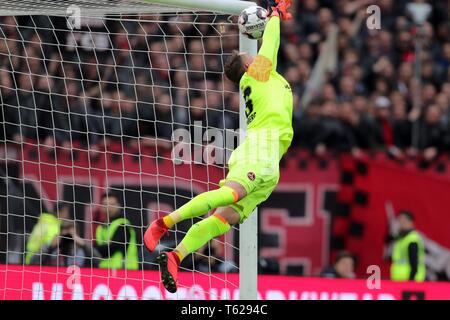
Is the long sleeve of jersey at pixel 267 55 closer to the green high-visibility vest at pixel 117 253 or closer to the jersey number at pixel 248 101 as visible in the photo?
the jersey number at pixel 248 101

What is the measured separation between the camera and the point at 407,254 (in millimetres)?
15172

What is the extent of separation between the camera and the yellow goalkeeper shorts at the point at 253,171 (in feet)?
34.5

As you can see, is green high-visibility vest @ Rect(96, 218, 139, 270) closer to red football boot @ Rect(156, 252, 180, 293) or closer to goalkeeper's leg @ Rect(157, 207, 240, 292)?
goalkeeper's leg @ Rect(157, 207, 240, 292)

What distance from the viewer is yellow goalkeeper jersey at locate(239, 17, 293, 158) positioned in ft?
35.2

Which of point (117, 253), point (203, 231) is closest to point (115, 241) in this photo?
point (117, 253)

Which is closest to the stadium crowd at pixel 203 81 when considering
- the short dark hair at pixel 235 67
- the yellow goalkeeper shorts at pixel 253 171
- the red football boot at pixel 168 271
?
the short dark hair at pixel 235 67

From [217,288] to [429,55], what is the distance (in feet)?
25.7

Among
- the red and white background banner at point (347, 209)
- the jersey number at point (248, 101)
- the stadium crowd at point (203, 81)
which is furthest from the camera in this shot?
the red and white background banner at point (347, 209)

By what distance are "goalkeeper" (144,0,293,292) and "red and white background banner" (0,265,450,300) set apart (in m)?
1.91

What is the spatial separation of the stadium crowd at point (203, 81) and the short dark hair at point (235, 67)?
20.2 inches

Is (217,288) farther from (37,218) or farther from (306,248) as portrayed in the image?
(306,248)

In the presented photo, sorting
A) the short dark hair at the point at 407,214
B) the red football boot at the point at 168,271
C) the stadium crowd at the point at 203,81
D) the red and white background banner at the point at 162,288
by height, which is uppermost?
the stadium crowd at the point at 203,81

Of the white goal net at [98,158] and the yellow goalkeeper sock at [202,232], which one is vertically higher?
the white goal net at [98,158]
